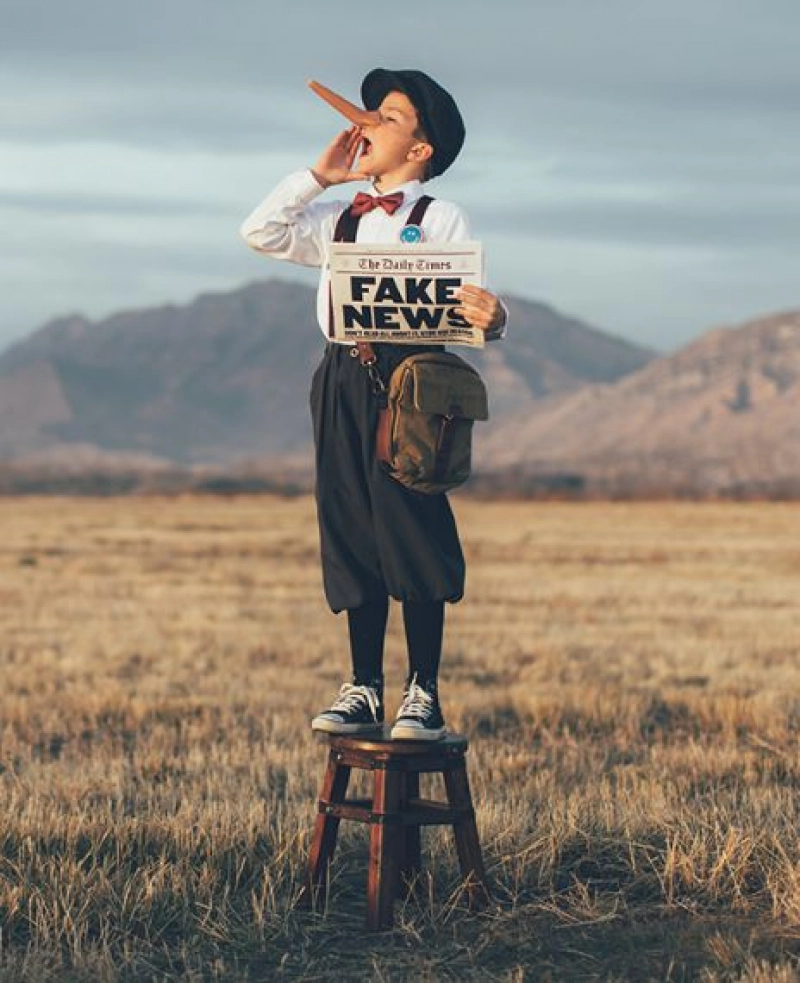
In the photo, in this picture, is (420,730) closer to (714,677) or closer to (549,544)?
(714,677)

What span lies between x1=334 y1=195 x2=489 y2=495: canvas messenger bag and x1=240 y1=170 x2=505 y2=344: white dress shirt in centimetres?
37

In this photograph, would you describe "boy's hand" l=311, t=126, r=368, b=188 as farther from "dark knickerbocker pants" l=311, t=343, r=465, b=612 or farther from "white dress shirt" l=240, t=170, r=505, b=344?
"dark knickerbocker pants" l=311, t=343, r=465, b=612

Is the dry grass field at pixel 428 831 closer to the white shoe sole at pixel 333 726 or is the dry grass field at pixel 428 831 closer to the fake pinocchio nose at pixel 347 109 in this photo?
the white shoe sole at pixel 333 726

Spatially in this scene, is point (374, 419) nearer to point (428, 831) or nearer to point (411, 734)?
point (411, 734)

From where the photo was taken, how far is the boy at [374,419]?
666 centimetres

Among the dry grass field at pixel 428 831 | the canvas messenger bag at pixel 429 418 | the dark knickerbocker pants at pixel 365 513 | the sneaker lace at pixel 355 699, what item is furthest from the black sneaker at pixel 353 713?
the canvas messenger bag at pixel 429 418

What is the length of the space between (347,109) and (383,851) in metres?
2.56

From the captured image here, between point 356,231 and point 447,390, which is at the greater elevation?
point 356,231

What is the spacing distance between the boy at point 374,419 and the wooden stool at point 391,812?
3.2 inches

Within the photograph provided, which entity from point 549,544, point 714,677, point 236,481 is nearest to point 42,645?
point 714,677

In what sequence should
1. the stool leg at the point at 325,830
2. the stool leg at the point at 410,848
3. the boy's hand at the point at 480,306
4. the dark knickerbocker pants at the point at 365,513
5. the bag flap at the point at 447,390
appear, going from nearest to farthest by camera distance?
the boy's hand at the point at 480,306 → the bag flap at the point at 447,390 → the dark knickerbocker pants at the point at 365,513 → the stool leg at the point at 325,830 → the stool leg at the point at 410,848

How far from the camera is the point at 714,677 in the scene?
17.0 meters

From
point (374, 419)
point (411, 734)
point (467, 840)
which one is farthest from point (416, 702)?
point (374, 419)

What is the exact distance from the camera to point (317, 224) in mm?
6875
